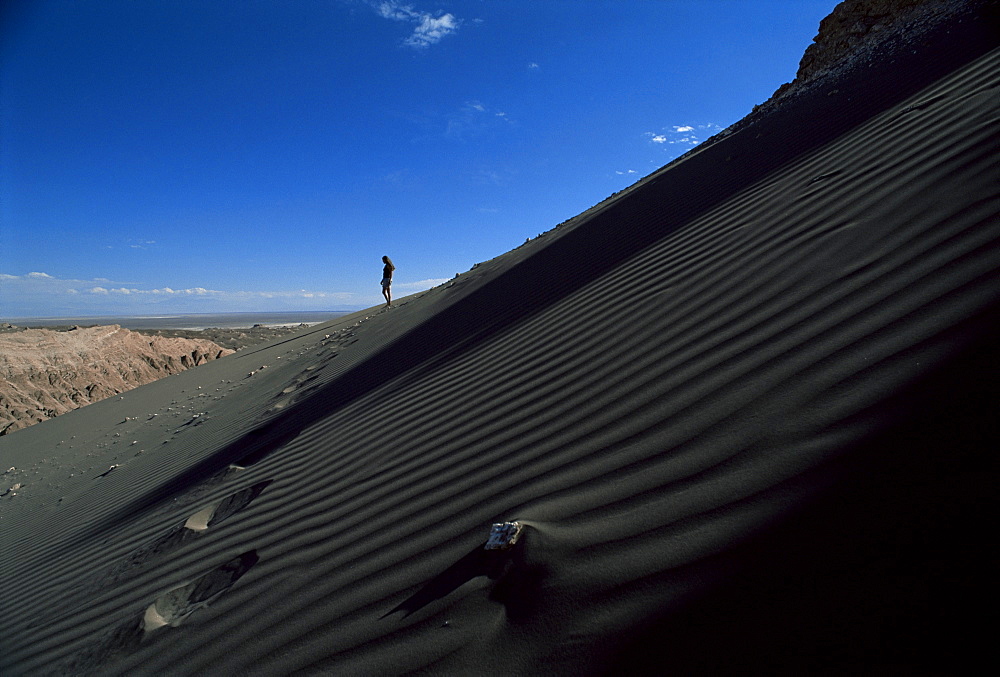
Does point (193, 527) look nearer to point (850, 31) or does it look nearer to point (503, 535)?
point (503, 535)

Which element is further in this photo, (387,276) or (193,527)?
(387,276)

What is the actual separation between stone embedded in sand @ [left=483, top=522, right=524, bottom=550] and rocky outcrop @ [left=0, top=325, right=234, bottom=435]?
15884mm

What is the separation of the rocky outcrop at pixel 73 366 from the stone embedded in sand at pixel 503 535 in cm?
1588

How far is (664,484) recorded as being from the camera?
154 cm

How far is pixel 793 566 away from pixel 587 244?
202 inches

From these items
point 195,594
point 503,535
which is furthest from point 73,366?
point 503,535

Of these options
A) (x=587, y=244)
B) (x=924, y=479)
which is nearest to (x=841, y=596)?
(x=924, y=479)

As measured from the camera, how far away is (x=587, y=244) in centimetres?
593

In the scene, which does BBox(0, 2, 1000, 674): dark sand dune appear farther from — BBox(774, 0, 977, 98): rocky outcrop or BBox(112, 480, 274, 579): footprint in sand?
BBox(774, 0, 977, 98): rocky outcrop

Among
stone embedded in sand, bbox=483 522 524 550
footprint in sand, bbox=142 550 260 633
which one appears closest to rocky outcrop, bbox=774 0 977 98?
stone embedded in sand, bbox=483 522 524 550

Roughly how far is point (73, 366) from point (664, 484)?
735 inches

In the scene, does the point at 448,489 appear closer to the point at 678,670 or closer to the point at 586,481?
the point at 586,481

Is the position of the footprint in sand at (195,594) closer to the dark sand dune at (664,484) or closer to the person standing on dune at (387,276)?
the dark sand dune at (664,484)

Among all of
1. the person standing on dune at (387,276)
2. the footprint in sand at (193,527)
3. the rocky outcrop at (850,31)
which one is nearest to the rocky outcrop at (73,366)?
the person standing on dune at (387,276)
